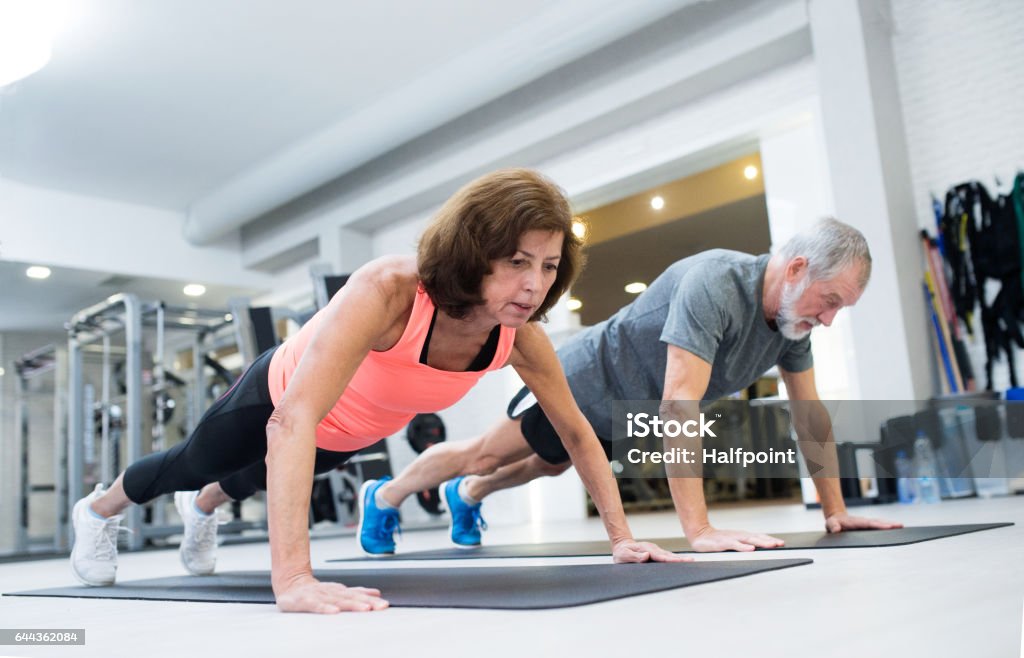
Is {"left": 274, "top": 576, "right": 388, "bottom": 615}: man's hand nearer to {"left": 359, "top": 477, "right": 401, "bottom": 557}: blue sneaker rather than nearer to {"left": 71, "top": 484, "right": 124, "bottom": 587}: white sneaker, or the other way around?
{"left": 71, "top": 484, "right": 124, "bottom": 587}: white sneaker

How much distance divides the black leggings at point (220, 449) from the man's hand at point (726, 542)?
0.85 metres

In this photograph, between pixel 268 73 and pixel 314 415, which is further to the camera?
pixel 268 73

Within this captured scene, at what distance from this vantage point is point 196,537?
238 centimetres

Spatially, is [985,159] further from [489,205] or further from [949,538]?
[489,205]

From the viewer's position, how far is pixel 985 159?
4199 millimetres

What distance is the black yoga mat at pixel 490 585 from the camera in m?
1.27

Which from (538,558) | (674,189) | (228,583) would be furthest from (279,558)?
(674,189)

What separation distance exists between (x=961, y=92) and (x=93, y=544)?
165 inches

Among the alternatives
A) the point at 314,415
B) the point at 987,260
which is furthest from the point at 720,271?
the point at 987,260

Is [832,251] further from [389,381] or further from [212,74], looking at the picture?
[212,74]

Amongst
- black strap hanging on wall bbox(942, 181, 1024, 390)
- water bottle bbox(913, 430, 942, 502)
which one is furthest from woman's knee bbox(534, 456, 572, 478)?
black strap hanging on wall bbox(942, 181, 1024, 390)

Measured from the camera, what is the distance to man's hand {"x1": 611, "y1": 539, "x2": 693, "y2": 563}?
1698 mm

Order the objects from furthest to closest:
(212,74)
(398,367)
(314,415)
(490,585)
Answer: (212,74) < (398,367) < (490,585) < (314,415)

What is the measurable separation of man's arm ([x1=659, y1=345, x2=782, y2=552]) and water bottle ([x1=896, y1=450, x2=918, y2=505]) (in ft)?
7.36
